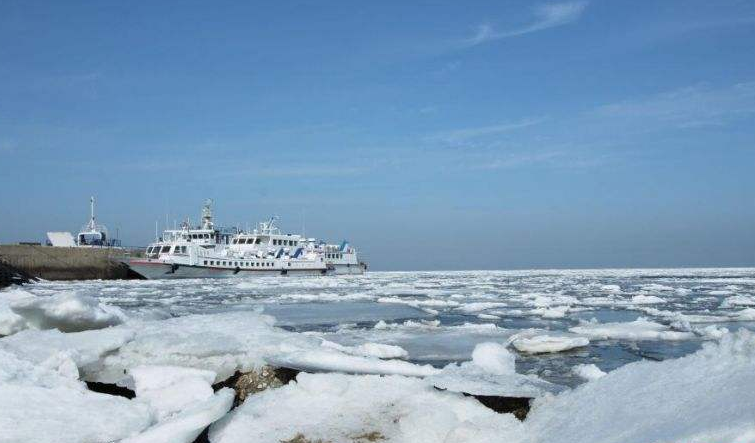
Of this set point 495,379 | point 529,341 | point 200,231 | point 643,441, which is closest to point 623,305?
point 529,341

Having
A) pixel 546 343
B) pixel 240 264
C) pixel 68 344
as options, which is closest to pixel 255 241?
pixel 240 264

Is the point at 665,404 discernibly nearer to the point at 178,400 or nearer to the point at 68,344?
the point at 178,400

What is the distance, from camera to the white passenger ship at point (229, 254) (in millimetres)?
43750

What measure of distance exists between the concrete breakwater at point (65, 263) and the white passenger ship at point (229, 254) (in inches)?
99.7

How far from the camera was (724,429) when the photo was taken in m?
2.29

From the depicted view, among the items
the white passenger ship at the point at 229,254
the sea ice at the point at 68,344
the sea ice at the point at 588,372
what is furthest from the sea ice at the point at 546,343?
the white passenger ship at the point at 229,254

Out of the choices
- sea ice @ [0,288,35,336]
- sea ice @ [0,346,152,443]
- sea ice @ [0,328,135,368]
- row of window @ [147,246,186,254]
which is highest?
row of window @ [147,246,186,254]

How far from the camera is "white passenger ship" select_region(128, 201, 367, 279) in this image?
43750mm

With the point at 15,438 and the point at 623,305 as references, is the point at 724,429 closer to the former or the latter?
the point at 15,438

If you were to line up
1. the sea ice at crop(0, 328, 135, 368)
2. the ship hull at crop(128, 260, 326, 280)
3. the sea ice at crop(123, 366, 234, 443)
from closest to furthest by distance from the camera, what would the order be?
the sea ice at crop(123, 366, 234, 443)
the sea ice at crop(0, 328, 135, 368)
the ship hull at crop(128, 260, 326, 280)

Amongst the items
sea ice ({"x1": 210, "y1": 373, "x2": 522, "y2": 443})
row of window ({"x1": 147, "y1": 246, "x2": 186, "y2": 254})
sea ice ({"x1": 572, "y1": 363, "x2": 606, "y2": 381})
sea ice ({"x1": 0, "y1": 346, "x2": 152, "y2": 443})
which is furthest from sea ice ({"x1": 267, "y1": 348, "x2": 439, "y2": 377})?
row of window ({"x1": 147, "y1": 246, "x2": 186, "y2": 254})

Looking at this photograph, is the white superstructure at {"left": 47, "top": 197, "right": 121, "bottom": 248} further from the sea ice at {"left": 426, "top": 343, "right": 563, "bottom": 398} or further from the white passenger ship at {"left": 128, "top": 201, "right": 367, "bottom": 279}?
the sea ice at {"left": 426, "top": 343, "right": 563, "bottom": 398}

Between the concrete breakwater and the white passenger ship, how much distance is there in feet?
8.31

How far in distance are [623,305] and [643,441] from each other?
1551 cm
